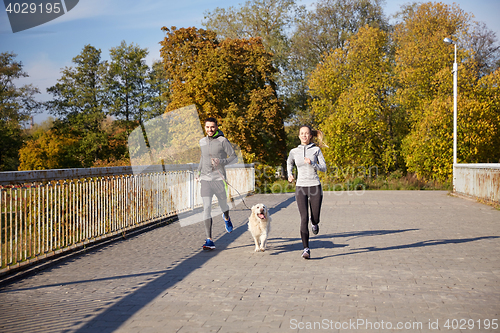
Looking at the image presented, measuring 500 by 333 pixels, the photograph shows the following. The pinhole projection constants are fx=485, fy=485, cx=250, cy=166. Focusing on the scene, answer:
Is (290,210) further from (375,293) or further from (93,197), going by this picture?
(375,293)

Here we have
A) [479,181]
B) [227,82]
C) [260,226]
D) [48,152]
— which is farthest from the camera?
Result: [48,152]

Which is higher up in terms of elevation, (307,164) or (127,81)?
(127,81)

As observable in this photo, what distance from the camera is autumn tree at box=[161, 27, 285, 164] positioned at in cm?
2941

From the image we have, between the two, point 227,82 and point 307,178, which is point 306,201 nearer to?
point 307,178

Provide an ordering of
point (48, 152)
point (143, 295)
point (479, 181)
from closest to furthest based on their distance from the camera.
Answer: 1. point (143, 295)
2. point (479, 181)
3. point (48, 152)

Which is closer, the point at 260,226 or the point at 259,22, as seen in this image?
the point at 260,226

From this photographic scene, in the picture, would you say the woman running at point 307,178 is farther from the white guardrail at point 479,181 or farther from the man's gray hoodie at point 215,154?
the white guardrail at point 479,181

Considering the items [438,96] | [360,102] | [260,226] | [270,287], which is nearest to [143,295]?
[270,287]

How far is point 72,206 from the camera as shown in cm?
780

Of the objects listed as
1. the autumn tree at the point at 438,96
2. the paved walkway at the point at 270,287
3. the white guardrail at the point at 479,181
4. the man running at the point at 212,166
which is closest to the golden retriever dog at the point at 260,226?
the paved walkway at the point at 270,287

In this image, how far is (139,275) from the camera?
20.7ft

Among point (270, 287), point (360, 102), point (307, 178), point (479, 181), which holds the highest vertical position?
point (360, 102)

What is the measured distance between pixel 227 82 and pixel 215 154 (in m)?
23.7

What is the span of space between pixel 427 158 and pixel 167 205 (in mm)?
21578
